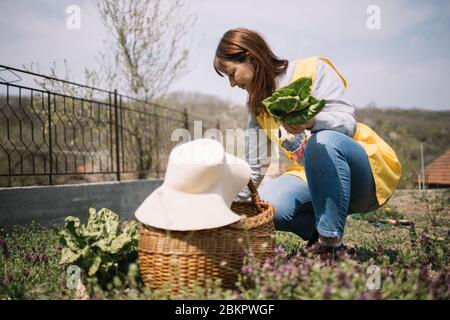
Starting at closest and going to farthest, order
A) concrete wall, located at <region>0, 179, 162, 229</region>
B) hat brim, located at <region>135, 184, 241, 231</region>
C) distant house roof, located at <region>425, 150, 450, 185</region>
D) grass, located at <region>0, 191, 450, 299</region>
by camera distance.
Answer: grass, located at <region>0, 191, 450, 299</region>, hat brim, located at <region>135, 184, 241, 231</region>, concrete wall, located at <region>0, 179, 162, 229</region>, distant house roof, located at <region>425, 150, 450, 185</region>

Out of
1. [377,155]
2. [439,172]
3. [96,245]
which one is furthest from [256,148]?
[439,172]

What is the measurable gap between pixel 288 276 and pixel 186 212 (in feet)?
1.75

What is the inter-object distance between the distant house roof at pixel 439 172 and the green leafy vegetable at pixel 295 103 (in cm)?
792

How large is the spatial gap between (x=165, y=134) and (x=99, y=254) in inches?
A: 262

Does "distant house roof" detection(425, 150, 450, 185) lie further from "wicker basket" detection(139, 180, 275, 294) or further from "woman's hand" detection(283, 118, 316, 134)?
"wicker basket" detection(139, 180, 275, 294)

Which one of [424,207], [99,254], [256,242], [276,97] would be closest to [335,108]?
[276,97]

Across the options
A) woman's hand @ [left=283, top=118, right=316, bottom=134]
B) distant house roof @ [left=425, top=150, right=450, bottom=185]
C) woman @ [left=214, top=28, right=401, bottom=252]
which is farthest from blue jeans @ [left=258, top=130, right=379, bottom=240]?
distant house roof @ [left=425, top=150, right=450, bottom=185]

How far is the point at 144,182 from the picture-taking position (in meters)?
7.00

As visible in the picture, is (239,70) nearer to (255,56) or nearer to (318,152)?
(255,56)

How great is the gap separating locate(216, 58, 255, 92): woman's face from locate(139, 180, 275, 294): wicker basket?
3.72 ft

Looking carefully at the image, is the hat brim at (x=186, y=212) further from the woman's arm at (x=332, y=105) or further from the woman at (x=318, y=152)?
the woman's arm at (x=332, y=105)

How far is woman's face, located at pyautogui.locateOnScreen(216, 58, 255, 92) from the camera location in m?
2.77
